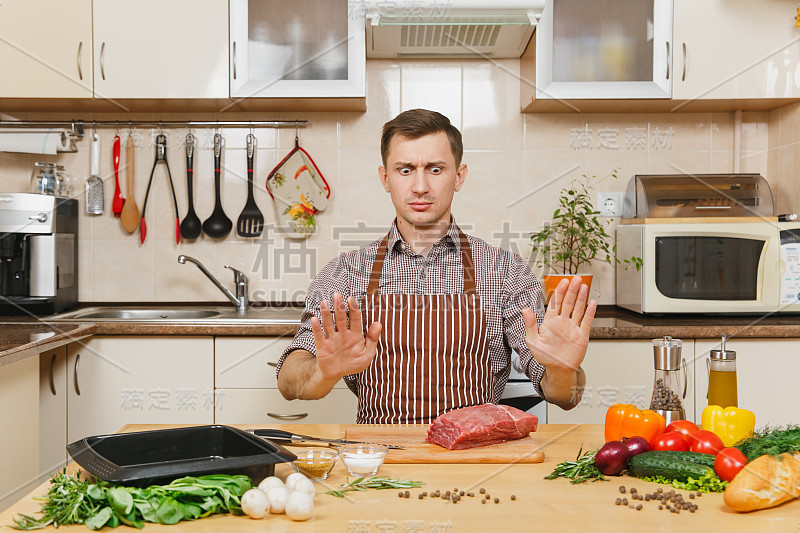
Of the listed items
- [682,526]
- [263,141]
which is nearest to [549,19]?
[263,141]

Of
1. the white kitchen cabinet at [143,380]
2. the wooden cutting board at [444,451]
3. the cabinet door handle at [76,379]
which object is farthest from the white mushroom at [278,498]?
the cabinet door handle at [76,379]

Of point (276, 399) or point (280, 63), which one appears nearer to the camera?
point (276, 399)

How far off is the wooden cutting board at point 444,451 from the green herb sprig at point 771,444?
0.33m

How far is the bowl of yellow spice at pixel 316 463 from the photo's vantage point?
1.15 meters

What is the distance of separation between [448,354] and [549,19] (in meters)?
1.46

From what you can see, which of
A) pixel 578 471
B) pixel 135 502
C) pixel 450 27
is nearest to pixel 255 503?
pixel 135 502

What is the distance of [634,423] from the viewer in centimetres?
127

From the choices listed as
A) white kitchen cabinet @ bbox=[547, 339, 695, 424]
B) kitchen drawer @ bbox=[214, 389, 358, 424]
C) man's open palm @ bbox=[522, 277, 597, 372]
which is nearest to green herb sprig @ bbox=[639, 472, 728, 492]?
man's open palm @ bbox=[522, 277, 597, 372]

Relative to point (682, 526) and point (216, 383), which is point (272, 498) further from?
point (216, 383)

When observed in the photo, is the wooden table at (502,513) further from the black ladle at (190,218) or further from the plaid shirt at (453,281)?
the black ladle at (190,218)

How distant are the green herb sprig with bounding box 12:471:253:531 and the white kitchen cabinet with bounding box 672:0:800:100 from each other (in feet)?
7.61

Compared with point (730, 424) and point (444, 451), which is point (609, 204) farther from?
point (444, 451)

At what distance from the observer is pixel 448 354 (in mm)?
1838

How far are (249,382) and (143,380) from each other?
0.36m
